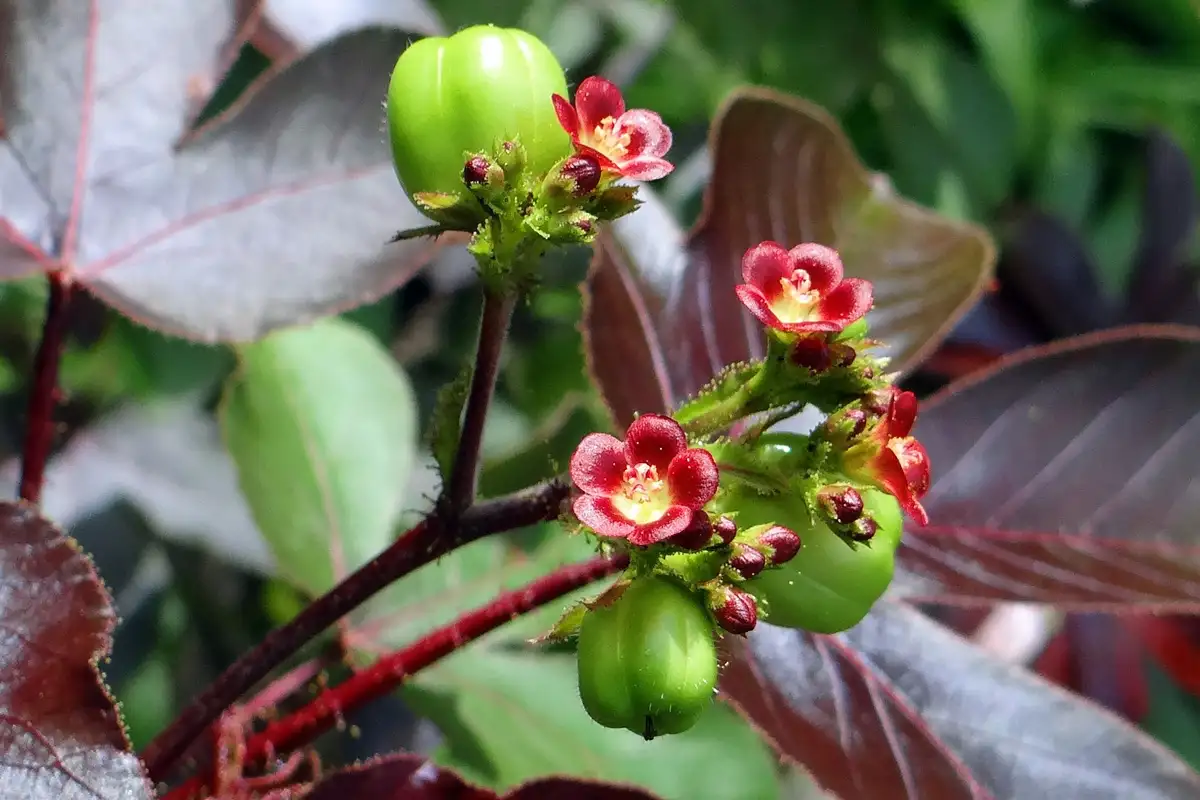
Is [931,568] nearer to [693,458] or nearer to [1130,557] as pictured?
[1130,557]

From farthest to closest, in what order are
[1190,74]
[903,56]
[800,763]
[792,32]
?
1. [1190,74]
2. [903,56]
3. [792,32]
4. [800,763]

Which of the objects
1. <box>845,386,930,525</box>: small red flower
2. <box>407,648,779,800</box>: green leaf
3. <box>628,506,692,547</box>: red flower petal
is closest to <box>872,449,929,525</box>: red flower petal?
<box>845,386,930,525</box>: small red flower

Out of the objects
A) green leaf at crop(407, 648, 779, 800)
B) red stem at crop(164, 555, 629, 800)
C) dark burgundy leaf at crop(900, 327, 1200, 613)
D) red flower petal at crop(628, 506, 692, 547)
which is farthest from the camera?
green leaf at crop(407, 648, 779, 800)

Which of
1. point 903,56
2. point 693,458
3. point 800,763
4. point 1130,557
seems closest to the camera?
point 693,458

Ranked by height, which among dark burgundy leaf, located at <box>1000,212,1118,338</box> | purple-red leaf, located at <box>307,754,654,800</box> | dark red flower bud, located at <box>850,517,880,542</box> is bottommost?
dark burgundy leaf, located at <box>1000,212,1118,338</box>

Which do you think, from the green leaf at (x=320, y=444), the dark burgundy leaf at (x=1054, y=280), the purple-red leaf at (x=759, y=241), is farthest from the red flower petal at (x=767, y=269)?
the dark burgundy leaf at (x=1054, y=280)

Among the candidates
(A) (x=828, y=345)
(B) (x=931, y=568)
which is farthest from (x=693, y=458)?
(B) (x=931, y=568)

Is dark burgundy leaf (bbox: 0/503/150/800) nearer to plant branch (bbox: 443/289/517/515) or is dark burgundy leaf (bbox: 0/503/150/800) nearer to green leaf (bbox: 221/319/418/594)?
plant branch (bbox: 443/289/517/515)
